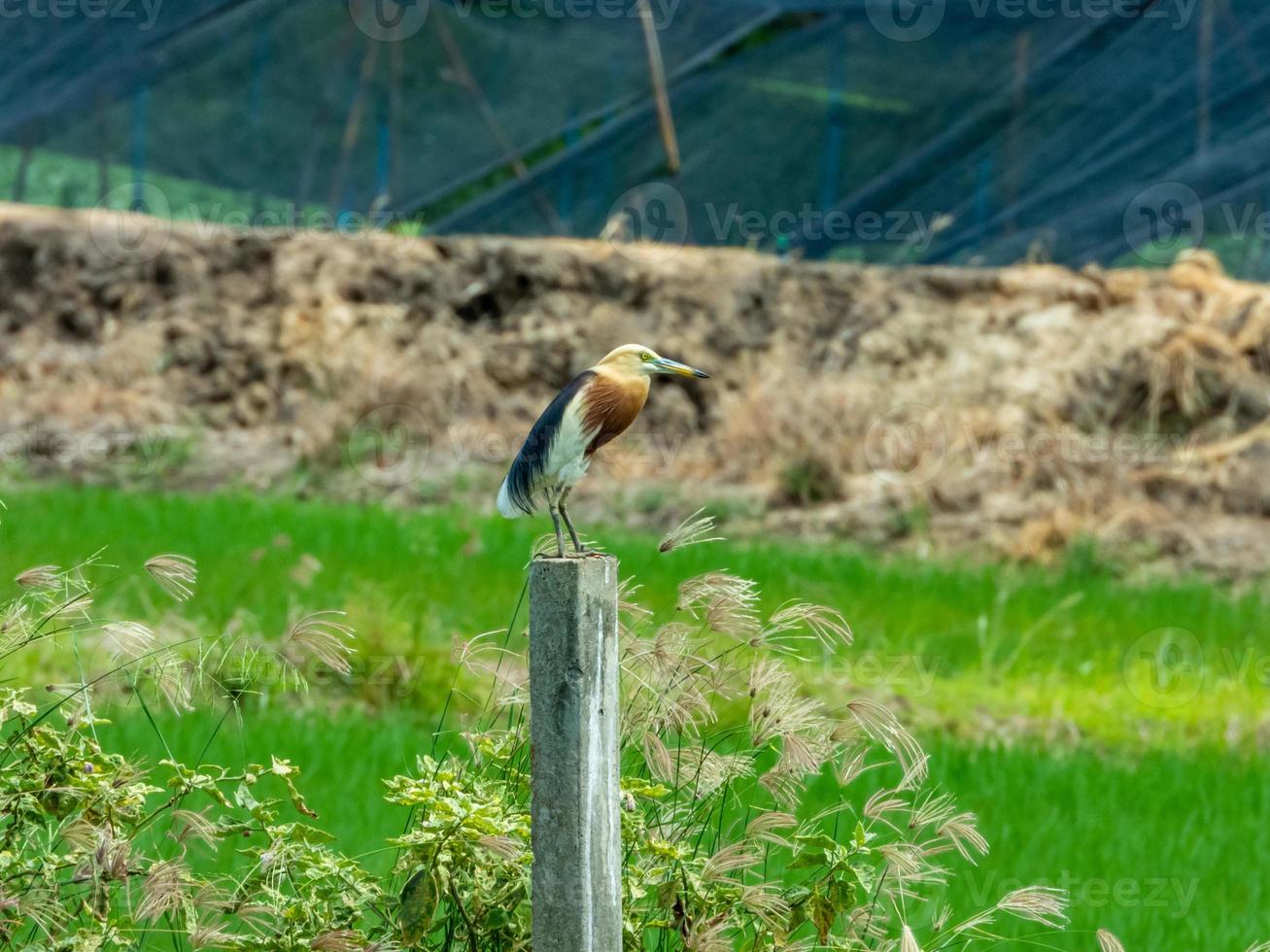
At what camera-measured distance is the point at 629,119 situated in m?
12.8

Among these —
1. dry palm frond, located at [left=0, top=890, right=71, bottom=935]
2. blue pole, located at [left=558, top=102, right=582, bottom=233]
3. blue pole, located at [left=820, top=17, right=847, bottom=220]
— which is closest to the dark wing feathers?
dry palm frond, located at [left=0, top=890, right=71, bottom=935]

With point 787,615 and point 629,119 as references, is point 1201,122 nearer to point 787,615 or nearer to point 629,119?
point 629,119

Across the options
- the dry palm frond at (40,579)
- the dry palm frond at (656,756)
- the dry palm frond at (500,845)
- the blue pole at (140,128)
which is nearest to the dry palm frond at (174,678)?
the dry palm frond at (40,579)

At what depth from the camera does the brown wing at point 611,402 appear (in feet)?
7.16

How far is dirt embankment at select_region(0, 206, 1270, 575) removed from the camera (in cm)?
1027

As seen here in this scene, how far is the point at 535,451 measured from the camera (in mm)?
2295

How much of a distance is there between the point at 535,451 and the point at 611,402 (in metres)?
0.17

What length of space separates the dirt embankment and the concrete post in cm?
739

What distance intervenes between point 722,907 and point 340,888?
0.60 m

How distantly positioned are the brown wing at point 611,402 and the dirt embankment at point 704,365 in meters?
7.43

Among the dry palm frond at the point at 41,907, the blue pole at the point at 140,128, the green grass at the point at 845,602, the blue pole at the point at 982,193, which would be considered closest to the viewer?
the dry palm frond at the point at 41,907

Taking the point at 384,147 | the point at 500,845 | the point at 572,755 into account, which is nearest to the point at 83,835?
the point at 500,845

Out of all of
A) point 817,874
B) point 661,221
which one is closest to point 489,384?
point 661,221

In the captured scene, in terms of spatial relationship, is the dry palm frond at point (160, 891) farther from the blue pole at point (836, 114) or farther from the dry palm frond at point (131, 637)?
the blue pole at point (836, 114)
